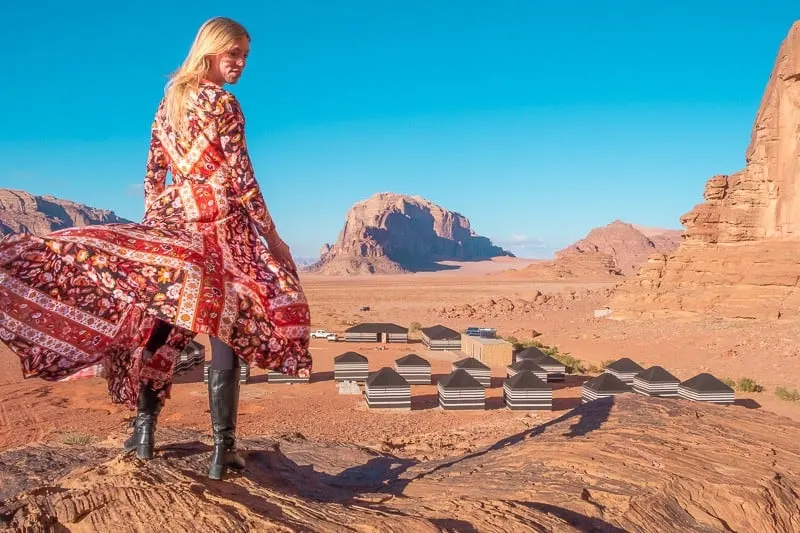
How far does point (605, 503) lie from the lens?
3645 mm

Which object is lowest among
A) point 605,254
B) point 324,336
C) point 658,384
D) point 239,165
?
point 324,336

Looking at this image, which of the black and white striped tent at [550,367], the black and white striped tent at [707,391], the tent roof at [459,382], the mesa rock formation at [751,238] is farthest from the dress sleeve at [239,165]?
the mesa rock formation at [751,238]

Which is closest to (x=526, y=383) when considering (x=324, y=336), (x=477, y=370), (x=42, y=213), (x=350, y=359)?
(x=477, y=370)

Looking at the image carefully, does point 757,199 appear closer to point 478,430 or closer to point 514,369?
point 514,369

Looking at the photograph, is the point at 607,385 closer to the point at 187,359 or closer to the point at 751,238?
the point at 187,359

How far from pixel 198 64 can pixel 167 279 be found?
1.18 metres

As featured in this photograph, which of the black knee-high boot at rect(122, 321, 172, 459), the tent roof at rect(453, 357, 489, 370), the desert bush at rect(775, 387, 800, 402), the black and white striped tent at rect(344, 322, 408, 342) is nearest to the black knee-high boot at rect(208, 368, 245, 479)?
the black knee-high boot at rect(122, 321, 172, 459)

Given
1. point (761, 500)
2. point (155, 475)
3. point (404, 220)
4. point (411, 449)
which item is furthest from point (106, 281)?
point (404, 220)

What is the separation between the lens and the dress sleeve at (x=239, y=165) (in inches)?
126

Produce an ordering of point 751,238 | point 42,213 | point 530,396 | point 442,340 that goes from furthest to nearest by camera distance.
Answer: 1. point 42,213
2. point 751,238
3. point 442,340
4. point 530,396

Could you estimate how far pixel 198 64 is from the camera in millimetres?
3285

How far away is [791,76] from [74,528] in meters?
35.4

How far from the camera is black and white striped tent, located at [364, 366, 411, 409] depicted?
13297 mm

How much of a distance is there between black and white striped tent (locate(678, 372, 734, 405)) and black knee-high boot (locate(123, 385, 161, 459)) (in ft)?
40.9
